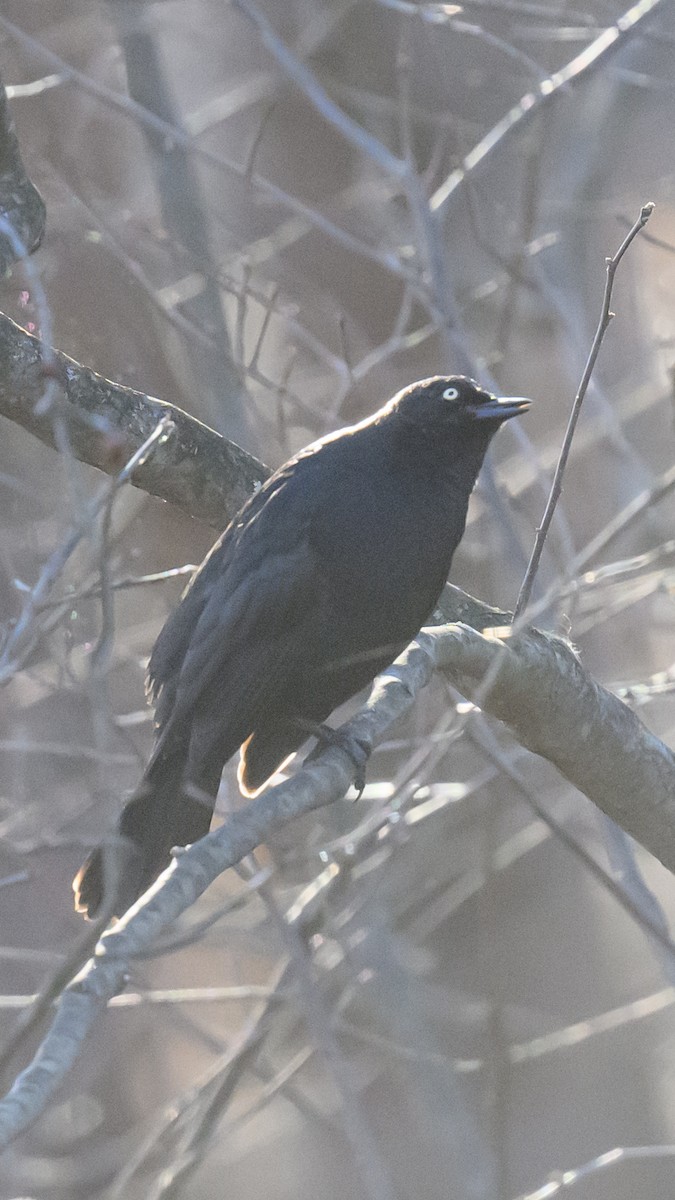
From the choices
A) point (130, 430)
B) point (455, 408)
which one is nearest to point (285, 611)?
point (130, 430)

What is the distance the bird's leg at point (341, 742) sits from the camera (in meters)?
3.16

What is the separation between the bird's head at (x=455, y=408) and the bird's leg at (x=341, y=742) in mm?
798

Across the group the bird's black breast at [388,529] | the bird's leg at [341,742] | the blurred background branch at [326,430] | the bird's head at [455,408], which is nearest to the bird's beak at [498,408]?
the bird's head at [455,408]

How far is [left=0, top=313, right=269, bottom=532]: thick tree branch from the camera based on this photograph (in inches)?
122

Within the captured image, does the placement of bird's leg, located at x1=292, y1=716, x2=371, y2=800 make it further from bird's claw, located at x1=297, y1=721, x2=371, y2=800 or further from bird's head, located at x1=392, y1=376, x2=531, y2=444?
bird's head, located at x1=392, y1=376, x2=531, y2=444

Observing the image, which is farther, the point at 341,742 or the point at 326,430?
the point at 326,430

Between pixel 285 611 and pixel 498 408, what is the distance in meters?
0.76

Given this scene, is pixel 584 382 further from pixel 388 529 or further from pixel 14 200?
pixel 14 200

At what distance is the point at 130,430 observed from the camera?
10.7 feet

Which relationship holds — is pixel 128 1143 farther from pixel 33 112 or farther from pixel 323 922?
pixel 33 112

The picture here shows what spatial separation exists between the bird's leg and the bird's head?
2.62 feet

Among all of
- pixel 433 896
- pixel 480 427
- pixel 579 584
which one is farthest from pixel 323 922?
pixel 433 896

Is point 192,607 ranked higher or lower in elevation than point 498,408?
lower

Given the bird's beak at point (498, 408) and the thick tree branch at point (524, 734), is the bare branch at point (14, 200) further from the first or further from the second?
the thick tree branch at point (524, 734)
